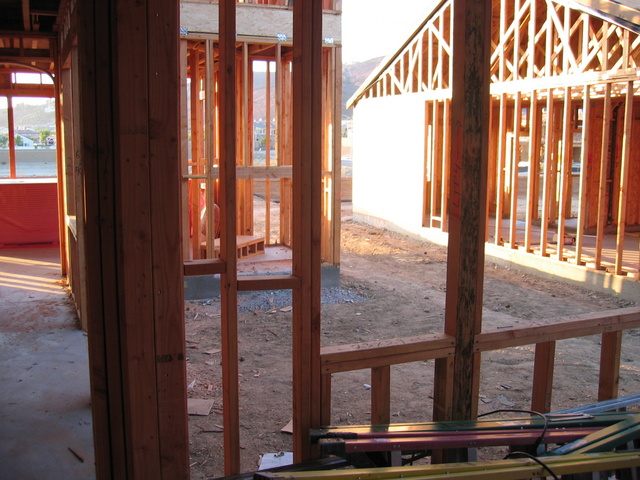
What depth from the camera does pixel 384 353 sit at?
3.04 m

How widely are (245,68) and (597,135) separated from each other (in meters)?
8.59

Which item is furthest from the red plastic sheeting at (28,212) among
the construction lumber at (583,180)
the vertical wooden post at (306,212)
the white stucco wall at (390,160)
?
the vertical wooden post at (306,212)

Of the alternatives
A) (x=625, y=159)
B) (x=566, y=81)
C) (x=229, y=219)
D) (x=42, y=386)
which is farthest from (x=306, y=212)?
(x=566, y=81)

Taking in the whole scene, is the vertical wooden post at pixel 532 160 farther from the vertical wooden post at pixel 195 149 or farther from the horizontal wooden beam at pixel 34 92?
the horizontal wooden beam at pixel 34 92

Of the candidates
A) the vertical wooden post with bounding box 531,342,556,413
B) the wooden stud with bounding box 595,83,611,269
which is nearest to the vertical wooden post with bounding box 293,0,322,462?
the vertical wooden post with bounding box 531,342,556,413

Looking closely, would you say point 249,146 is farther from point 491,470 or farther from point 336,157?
point 491,470

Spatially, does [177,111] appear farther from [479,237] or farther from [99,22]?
[479,237]

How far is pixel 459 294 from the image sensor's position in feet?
10.3

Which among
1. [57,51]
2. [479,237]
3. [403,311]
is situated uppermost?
[57,51]

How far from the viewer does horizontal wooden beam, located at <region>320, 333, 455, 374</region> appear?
2.98 metres

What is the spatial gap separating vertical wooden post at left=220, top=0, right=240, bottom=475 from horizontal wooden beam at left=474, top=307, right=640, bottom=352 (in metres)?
1.30

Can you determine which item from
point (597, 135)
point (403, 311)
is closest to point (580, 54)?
point (597, 135)

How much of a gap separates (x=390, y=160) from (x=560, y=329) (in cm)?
1255

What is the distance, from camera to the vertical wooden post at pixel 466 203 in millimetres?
2980
